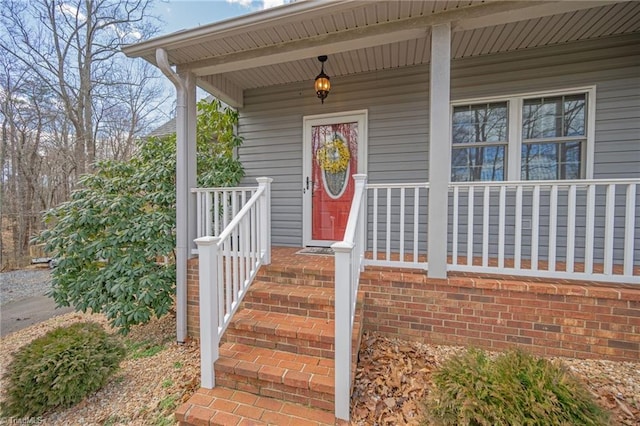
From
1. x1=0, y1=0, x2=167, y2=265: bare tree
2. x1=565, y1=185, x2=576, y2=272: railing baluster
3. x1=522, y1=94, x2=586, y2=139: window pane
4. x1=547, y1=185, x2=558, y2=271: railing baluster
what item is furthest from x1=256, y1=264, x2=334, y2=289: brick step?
x1=0, y1=0, x2=167, y2=265: bare tree

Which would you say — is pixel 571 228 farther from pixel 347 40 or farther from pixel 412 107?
pixel 347 40

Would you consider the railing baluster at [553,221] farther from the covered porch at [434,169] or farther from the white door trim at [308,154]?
the white door trim at [308,154]

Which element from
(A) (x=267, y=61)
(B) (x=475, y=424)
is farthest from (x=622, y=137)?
(A) (x=267, y=61)

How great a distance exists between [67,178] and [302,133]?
9.02m

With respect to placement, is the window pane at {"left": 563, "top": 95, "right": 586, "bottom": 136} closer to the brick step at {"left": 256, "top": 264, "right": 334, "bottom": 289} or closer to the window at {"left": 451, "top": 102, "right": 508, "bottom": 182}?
the window at {"left": 451, "top": 102, "right": 508, "bottom": 182}

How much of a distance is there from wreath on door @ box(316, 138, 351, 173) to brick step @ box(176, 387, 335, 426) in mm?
3215

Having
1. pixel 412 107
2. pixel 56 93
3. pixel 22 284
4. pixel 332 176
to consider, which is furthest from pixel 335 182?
pixel 56 93

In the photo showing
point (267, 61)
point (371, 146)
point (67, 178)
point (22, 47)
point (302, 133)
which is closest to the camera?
point (267, 61)

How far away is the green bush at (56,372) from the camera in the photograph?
2.21 meters

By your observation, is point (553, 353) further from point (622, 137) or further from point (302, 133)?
point (302, 133)

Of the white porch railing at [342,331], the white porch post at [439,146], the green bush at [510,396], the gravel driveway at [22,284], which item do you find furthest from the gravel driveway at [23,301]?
the white porch post at [439,146]

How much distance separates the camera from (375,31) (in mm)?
2744

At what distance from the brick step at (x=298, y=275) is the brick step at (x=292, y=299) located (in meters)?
0.06

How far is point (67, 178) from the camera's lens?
8859 mm
